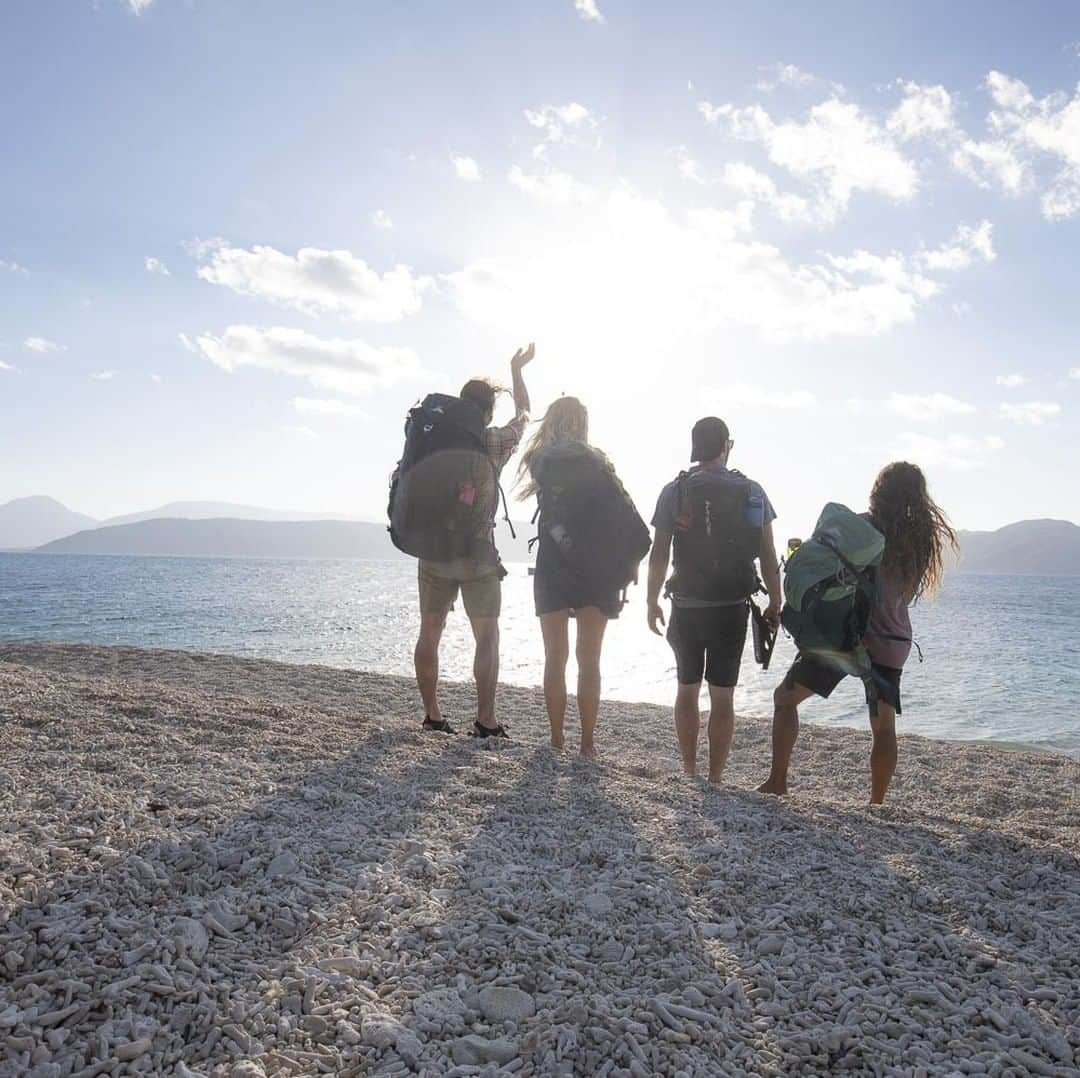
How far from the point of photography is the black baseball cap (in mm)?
4836

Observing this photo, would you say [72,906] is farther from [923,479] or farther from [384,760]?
[923,479]

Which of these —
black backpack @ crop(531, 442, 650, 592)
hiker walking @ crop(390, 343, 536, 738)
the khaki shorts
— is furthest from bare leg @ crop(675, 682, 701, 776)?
the khaki shorts

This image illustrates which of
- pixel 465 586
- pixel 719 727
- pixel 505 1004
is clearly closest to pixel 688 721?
pixel 719 727

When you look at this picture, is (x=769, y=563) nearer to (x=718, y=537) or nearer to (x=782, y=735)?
(x=718, y=537)

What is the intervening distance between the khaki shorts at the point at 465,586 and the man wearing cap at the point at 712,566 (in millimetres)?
1060

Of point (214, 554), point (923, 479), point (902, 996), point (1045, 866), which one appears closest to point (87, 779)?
point (902, 996)

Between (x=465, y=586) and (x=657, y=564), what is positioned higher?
(x=657, y=564)

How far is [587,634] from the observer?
505 cm

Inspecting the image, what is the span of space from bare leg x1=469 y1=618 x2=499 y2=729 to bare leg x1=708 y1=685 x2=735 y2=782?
142 cm

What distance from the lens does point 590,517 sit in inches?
200

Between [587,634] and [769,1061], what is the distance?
319 centimetres

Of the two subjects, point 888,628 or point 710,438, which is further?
point 710,438

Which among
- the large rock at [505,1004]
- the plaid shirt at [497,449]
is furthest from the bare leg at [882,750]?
the large rock at [505,1004]

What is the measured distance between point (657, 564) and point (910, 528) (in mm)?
1486
